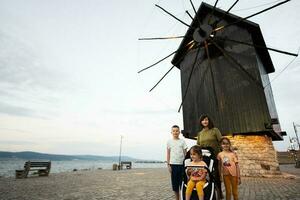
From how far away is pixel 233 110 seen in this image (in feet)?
42.2

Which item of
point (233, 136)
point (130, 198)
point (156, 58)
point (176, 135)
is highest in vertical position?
point (156, 58)

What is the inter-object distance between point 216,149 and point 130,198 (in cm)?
277

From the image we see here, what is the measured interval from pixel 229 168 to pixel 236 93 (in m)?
9.60

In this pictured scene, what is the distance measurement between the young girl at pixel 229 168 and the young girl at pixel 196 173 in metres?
0.85

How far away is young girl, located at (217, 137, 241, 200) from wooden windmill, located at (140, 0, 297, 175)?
763 cm

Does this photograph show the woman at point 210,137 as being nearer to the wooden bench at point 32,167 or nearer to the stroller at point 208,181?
the stroller at point 208,181

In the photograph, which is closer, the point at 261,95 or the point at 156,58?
the point at 261,95

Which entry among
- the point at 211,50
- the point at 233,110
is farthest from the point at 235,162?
the point at 211,50

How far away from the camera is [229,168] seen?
14.4 ft

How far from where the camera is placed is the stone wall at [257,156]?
11820 millimetres

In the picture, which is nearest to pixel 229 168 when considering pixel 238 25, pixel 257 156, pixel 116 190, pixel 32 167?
pixel 116 190

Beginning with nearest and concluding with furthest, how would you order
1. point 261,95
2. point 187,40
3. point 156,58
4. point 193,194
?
point 193,194 < point 261,95 < point 156,58 < point 187,40

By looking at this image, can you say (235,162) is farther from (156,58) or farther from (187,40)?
(187,40)

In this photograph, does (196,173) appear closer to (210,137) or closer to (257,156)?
(210,137)
